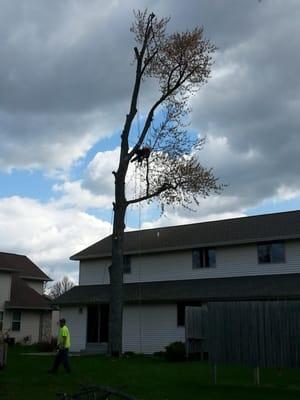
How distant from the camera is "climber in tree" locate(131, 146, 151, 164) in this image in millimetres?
26672

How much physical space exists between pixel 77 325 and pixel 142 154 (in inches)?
456

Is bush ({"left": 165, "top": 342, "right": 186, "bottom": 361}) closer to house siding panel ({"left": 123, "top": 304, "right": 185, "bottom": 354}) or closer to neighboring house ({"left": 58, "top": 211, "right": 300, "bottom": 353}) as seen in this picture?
neighboring house ({"left": 58, "top": 211, "right": 300, "bottom": 353})

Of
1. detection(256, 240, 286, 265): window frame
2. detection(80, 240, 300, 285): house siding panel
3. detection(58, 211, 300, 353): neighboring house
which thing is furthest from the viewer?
detection(256, 240, 286, 265): window frame

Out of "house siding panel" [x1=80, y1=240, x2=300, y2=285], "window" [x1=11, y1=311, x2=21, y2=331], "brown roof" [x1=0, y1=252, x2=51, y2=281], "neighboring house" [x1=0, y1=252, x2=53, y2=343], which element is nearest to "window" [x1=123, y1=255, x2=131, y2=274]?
"house siding panel" [x1=80, y1=240, x2=300, y2=285]

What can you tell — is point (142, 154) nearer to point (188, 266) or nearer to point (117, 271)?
point (117, 271)

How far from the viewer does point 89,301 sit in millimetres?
31531

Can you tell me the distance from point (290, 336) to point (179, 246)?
56.3 ft

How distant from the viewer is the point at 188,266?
3100 centimetres

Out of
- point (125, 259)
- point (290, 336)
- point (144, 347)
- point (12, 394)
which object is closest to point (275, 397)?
point (290, 336)

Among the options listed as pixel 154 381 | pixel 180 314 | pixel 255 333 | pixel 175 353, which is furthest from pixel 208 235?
pixel 255 333

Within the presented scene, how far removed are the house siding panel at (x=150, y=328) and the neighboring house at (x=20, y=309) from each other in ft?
29.2

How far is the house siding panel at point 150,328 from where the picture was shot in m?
29.5

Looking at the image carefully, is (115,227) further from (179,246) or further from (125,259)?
(125,259)

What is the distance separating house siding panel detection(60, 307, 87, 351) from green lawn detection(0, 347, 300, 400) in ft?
40.4
